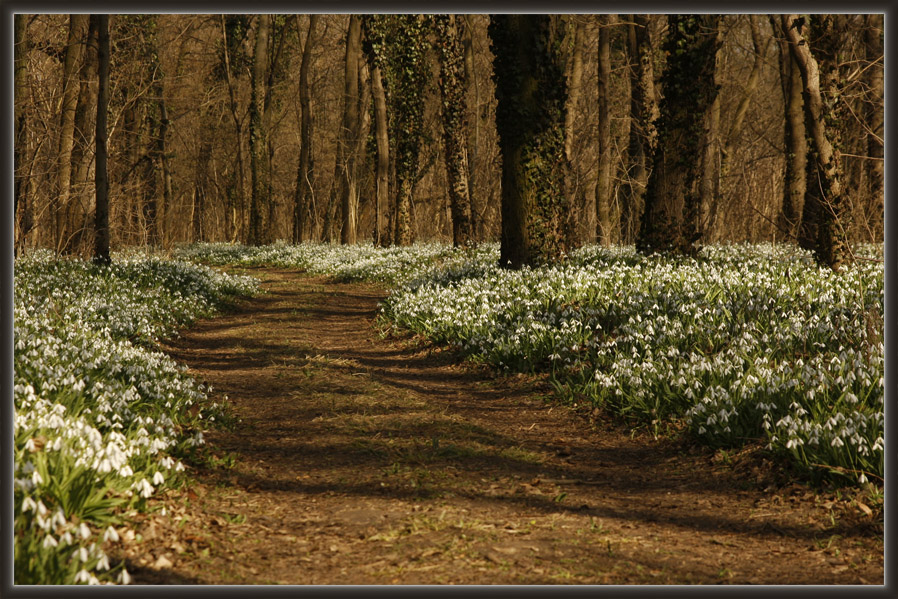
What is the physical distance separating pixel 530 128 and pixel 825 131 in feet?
15.2

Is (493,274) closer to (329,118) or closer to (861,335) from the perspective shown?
(861,335)

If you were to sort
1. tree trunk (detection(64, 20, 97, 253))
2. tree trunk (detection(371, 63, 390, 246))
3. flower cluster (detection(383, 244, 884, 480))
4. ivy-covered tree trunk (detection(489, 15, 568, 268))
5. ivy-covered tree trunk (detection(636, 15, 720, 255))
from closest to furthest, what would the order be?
flower cluster (detection(383, 244, 884, 480))
ivy-covered tree trunk (detection(636, 15, 720, 255))
ivy-covered tree trunk (detection(489, 15, 568, 268))
tree trunk (detection(64, 20, 97, 253))
tree trunk (detection(371, 63, 390, 246))

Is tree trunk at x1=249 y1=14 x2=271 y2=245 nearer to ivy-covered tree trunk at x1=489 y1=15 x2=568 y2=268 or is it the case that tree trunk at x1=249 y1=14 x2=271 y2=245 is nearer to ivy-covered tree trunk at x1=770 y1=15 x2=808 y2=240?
ivy-covered tree trunk at x1=489 y1=15 x2=568 y2=268

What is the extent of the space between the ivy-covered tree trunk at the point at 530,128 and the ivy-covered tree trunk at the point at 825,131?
386 cm

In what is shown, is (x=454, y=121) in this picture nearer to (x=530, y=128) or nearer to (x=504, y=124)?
(x=504, y=124)

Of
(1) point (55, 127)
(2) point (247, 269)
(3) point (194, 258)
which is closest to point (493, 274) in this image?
(1) point (55, 127)

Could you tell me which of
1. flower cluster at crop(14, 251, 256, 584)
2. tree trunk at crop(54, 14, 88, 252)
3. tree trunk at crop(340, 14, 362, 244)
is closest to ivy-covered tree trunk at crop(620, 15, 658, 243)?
tree trunk at crop(340, 14, 362, 244)

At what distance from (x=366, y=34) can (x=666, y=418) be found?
21.0 m

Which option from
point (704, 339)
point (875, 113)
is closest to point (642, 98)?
point (875, 113)

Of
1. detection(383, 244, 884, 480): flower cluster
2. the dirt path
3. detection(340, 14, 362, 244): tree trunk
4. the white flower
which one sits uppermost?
detection(340, 14, 362, 244): tree trunk

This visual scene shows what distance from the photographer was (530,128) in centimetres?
1277

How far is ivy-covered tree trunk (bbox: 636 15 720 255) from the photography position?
12297 mm

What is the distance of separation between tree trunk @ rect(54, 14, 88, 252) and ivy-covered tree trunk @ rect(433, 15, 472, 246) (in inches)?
368

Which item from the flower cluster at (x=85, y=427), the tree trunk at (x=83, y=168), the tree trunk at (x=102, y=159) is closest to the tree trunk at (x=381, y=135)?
the tree trunk at (x=83, y=168)
